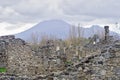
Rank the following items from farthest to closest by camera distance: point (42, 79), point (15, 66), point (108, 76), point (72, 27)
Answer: point (72, 27) < point (15, 66) < point (42, 79) < point (108, 76)

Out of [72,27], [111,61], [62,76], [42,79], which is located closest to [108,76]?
[111,61]

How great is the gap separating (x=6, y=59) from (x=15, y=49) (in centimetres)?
82

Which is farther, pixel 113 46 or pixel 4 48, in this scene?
pixel 4 48

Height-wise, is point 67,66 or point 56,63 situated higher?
point 67,66

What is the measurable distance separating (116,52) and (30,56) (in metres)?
12.6

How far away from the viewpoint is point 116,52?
12023mm

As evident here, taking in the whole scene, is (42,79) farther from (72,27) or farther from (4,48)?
(72,27)

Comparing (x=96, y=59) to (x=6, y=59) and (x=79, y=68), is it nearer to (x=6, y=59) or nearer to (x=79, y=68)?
(x=79, y=68)

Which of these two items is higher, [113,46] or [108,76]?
[113,46]

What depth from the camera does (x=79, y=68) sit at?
1208cm

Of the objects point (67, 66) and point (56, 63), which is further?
point (56, 63)

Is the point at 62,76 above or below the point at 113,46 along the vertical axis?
below

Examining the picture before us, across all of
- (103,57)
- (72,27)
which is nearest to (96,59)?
(103,57)

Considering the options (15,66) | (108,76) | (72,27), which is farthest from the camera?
(72,27)
